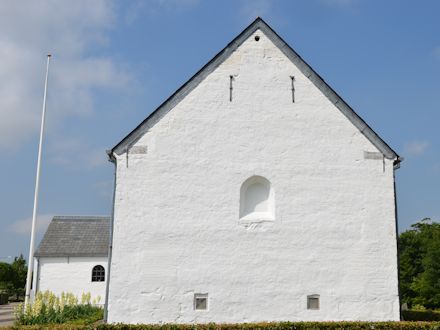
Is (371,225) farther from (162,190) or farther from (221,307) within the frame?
(162,190)

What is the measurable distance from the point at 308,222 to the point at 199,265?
3.15m

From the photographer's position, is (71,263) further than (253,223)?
Yes

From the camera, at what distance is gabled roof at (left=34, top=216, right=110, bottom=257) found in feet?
106

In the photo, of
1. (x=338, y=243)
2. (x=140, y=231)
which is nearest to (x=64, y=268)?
(x=140, y=231)

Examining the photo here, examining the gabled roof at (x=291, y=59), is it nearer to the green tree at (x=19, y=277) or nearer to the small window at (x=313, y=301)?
the small window at (x=313, y=301)

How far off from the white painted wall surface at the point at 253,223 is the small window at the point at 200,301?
0.49 ft

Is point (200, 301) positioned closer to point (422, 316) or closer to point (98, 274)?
point (422, 316)

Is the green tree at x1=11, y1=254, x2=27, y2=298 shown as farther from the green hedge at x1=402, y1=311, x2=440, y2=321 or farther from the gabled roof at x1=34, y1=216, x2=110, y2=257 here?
the green hedge at x1=402, y1=311, x2=440, y2=321

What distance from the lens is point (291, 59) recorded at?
13406mm

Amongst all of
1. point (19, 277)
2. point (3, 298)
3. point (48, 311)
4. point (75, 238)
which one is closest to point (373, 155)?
point (48, 311)

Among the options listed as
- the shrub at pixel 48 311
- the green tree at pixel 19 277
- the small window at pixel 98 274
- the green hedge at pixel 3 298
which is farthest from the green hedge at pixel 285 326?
the green tree at pixel 19 277

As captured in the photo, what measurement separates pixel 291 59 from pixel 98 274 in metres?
24.1

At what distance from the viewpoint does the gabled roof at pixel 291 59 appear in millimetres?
12781

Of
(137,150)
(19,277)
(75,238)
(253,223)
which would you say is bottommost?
(19,277)
